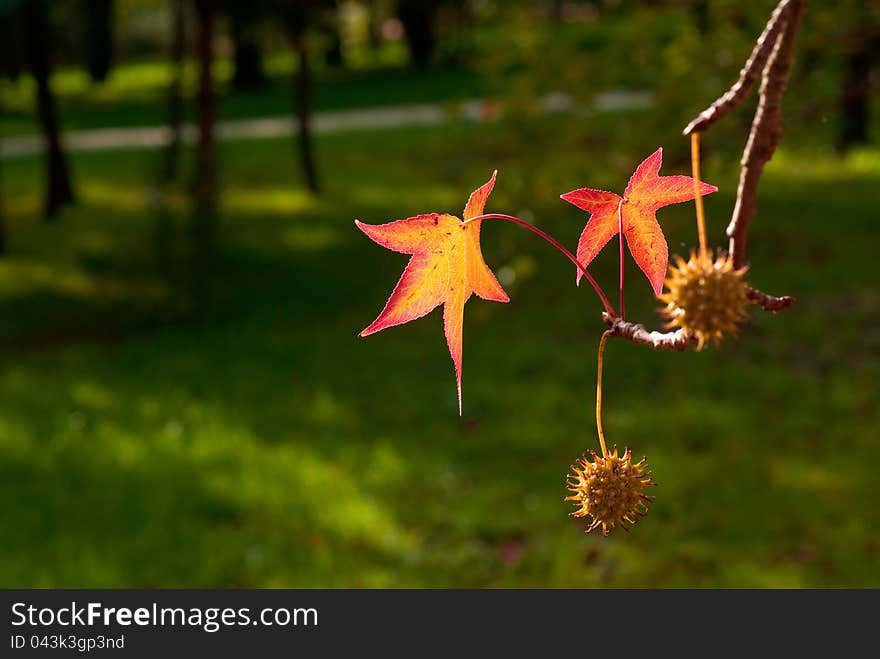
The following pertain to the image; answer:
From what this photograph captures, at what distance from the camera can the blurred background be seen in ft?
21.3

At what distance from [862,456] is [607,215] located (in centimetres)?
734

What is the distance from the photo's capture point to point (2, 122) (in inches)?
1129

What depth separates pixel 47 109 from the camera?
14.4 metres

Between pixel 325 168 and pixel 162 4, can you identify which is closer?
pixel 325 168

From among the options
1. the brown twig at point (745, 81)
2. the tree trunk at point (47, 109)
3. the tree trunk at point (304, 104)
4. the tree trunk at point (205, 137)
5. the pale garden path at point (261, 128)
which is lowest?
the brown twig at point (745, 81)

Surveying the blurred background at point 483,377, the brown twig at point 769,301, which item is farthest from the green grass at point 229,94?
the brown twig at point 769,301

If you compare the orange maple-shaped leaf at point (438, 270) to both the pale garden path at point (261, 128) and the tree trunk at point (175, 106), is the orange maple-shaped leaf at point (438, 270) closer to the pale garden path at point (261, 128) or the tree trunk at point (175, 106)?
the tree trunk at point (175, 106)

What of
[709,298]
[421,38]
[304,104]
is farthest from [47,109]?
[421,38]

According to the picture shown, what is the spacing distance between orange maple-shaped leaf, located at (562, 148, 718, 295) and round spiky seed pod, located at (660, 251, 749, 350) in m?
0.15

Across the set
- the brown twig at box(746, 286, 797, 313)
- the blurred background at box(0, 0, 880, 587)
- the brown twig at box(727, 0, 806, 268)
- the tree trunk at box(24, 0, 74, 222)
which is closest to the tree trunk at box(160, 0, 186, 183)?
the blurred background at box(0, 0, 880, 587)

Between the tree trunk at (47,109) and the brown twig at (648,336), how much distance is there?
1341 cm

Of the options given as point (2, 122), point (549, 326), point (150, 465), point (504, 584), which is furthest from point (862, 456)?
point (2, 122)

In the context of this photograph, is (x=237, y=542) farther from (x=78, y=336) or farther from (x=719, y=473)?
(x=78, y=336)

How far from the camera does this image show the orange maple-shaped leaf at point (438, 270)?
2.64 feet
